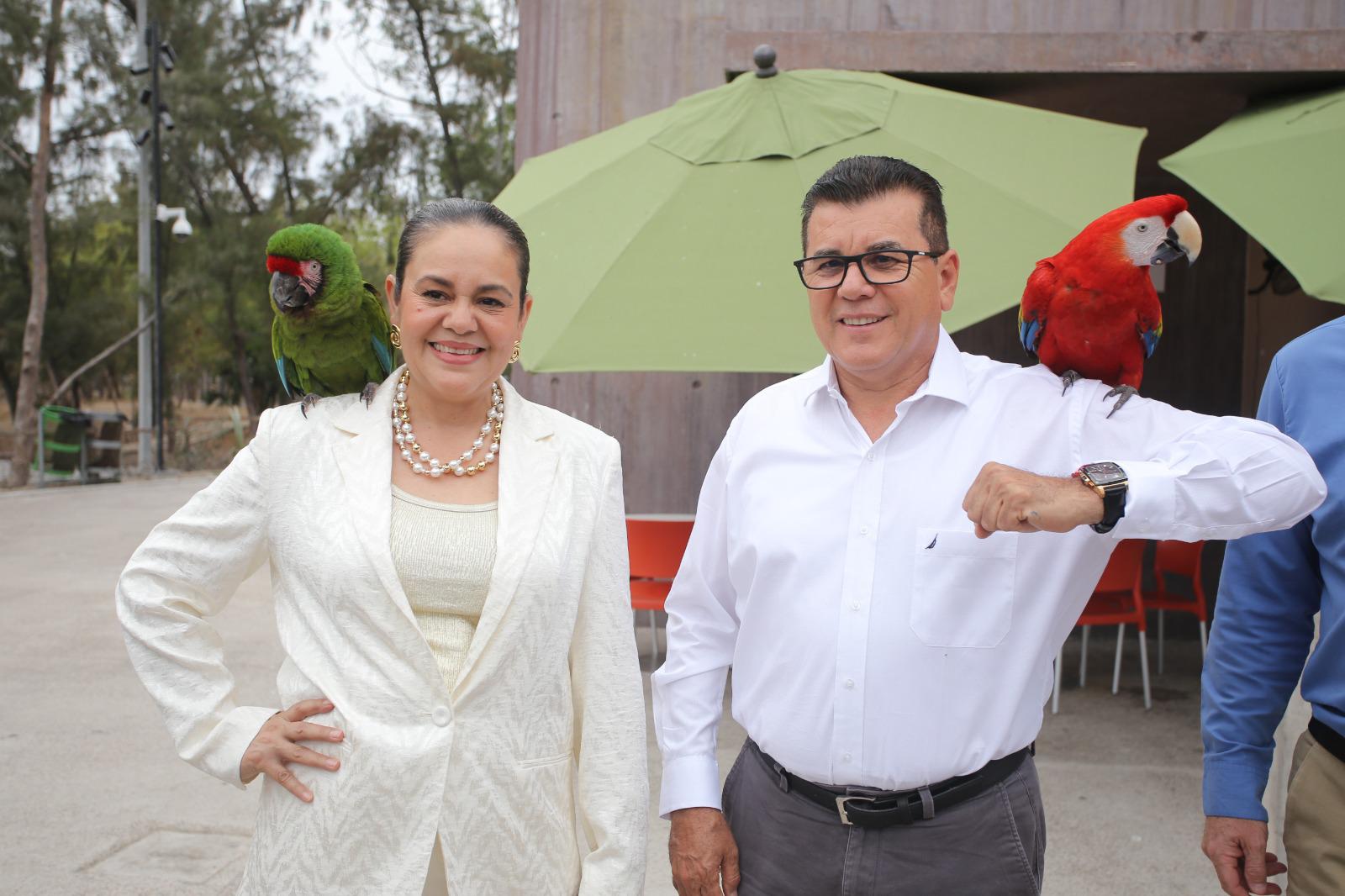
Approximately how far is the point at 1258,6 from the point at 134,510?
1271cm

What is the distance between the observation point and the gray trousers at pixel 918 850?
1659 mm

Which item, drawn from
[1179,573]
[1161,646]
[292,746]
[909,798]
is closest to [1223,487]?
[909,798]

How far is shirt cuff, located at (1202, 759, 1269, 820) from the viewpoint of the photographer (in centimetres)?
181

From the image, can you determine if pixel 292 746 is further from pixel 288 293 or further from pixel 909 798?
pixel 288 293

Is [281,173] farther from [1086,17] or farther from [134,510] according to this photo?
[1086,17]

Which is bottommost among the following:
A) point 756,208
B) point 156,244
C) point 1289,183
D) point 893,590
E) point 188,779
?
point 188,779

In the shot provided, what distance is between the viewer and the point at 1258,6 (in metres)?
5.53

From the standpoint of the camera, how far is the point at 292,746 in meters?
1.65

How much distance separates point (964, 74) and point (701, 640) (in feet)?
14.7

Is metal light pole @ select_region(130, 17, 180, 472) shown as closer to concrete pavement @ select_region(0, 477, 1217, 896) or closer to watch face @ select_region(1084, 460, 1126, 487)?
concrete pavement @ select_region(0, 477, 1217, 896)

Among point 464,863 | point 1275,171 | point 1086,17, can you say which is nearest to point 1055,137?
point 1275,171

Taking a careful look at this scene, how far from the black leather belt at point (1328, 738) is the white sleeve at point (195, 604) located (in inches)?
70.1

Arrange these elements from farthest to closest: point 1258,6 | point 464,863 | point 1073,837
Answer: point 1258,6 < point 1073,837 < point 464,863

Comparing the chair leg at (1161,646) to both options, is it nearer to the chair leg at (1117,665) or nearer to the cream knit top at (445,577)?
the chair leg at (1117,665)
